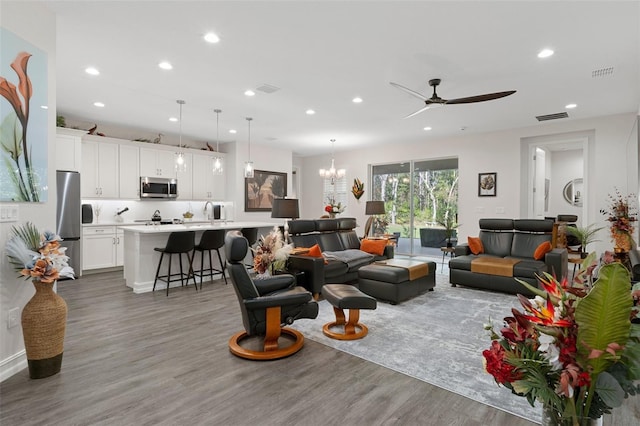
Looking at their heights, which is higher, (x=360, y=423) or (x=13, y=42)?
(x=13, y=42)

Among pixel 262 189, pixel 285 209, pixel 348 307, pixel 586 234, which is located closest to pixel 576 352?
pixel 348 307

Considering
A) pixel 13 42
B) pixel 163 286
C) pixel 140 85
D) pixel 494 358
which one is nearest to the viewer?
pixel 494 358

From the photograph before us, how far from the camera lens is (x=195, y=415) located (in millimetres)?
2066

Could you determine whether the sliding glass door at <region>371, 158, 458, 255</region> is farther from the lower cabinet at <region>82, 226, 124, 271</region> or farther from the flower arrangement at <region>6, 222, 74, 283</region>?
the flower arrangement at <region>6, 222, 74, 283</region>

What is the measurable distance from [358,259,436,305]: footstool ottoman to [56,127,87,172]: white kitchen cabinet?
527 centimetres

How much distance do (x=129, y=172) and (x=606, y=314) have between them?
775cm

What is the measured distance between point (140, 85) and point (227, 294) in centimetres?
310

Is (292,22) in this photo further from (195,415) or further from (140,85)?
(195,415)

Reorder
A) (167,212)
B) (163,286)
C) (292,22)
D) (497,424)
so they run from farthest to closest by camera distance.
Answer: (167,212) → (163,286) → (292,22) → (497,424)

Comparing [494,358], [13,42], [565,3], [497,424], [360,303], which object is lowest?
[497,424]

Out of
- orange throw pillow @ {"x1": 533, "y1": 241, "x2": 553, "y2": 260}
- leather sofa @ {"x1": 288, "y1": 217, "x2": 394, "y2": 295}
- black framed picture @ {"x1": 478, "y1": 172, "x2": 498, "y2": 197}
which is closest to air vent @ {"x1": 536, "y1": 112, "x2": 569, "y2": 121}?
black framed picture @ {"x1": 478, "y1": 172, "x2": 498, "y2": 197}

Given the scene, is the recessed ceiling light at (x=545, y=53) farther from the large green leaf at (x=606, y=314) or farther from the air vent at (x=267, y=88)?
the large green leaf at (x=606, y=314)

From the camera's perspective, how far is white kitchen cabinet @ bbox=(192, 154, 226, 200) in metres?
8.04

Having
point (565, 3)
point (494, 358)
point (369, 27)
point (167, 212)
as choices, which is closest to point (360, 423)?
point (494, 358)
